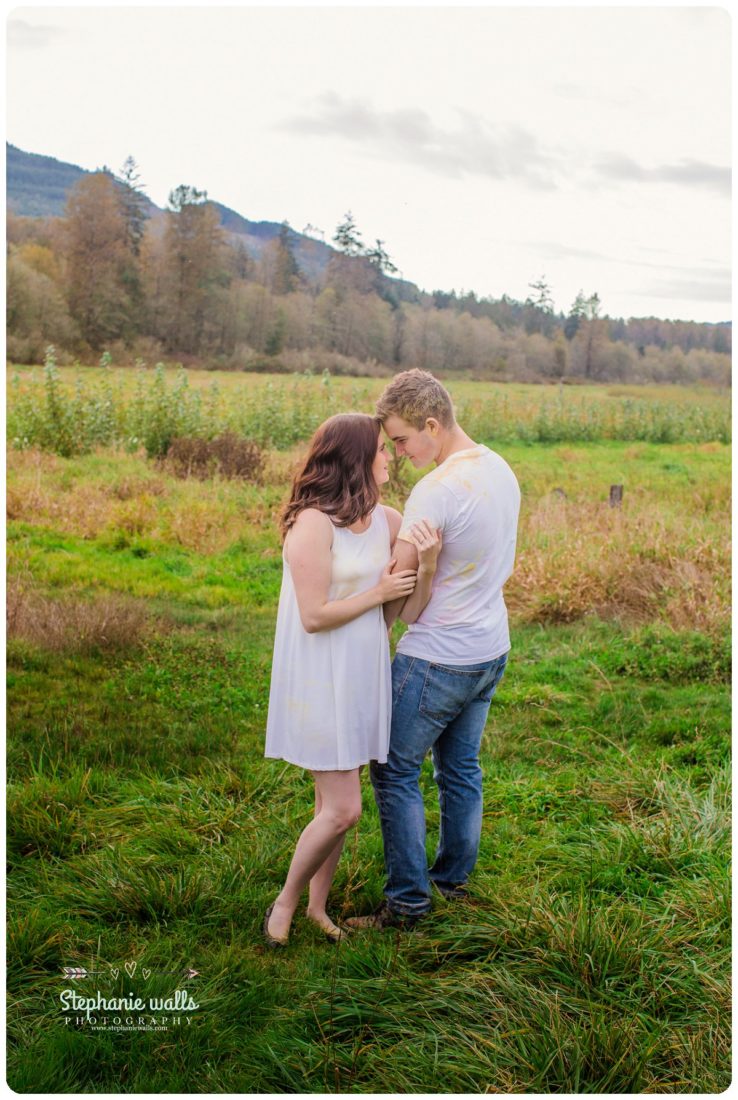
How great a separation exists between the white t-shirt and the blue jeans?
0.07m

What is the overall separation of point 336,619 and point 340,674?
23 centimetres

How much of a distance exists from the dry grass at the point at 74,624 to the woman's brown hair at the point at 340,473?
404 centimetres

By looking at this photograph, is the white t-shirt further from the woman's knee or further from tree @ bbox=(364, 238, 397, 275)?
tree @ bbox=(364, 238, 397, 275)

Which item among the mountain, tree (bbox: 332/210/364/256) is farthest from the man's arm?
tree (bbox: 332/210/364/256)

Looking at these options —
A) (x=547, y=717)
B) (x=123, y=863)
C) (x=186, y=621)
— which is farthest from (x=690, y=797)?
(x=186, y=621)

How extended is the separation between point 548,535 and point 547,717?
4140 mm

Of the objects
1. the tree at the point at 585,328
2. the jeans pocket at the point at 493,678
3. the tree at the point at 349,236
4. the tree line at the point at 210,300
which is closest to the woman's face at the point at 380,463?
the jeans pocket at the point at 493,678

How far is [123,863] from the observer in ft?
12.9

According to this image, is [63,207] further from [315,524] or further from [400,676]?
[400,676]

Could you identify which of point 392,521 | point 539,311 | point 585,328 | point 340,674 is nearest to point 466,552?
point 392,521

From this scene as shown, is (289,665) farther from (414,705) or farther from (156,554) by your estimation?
(156,554)

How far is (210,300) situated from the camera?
21.1 metres

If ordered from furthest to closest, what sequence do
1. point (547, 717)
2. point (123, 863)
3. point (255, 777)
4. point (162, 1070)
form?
point (547, 717) → point (255, 777) → point (123, 863) → point (162, 1070)

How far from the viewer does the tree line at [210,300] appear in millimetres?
18469
